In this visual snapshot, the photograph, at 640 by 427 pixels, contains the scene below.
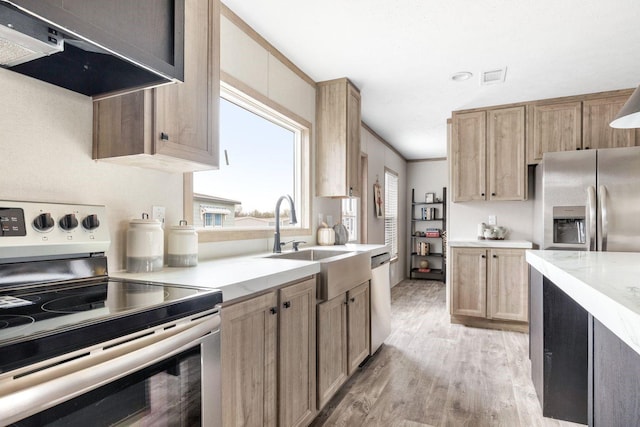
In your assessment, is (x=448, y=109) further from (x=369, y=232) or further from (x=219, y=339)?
(x=219, y=339)

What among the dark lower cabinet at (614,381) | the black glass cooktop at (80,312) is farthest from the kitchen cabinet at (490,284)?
the black glass cooktop at (80,312)

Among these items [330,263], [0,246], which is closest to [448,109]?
[330,263]

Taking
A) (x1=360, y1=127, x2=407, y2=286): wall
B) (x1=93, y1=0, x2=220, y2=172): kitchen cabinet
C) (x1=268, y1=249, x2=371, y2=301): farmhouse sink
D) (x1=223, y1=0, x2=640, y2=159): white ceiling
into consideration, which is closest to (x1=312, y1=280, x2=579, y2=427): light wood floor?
(x1=268, y1=249, x2=371, y2=301): farmhouse sink

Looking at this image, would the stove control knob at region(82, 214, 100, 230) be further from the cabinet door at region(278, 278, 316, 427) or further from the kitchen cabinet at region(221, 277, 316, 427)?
the cabinet door at region(278, 278, 316, 427)

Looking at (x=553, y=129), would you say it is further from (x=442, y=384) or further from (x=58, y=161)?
(x=58, y=161)

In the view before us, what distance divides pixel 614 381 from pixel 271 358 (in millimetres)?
1198

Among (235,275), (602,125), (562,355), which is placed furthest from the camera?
(602,125)

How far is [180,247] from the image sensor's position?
1.70 meters

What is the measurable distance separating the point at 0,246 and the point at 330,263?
145cm

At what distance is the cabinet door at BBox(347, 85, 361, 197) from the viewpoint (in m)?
3.33

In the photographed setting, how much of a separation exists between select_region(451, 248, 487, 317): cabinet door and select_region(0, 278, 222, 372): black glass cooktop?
11.2ft

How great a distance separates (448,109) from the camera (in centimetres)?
423

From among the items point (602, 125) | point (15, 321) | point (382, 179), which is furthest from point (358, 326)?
point (382, 179)

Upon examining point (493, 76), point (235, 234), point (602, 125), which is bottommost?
point (235, 234)
